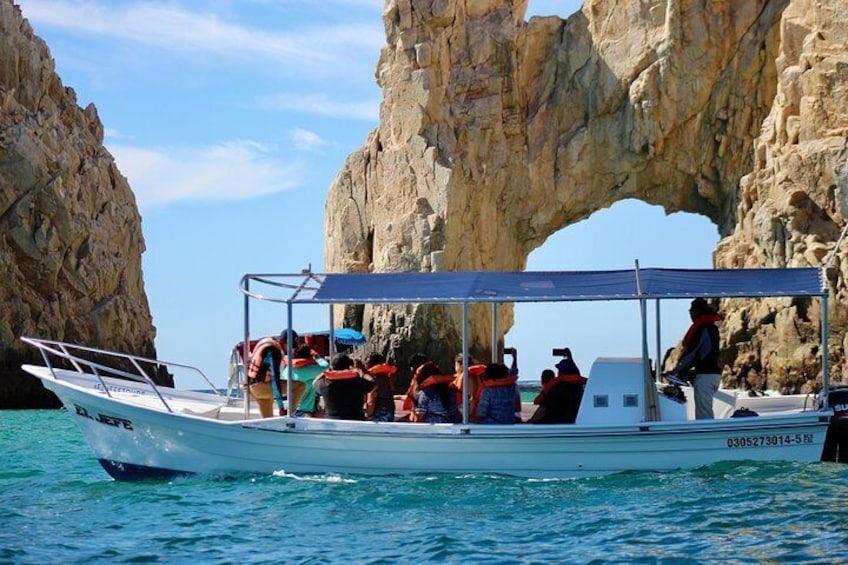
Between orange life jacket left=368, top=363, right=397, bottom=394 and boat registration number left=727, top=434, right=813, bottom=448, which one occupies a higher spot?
orange life jacket left=368, top=363, right=397, bottom=394

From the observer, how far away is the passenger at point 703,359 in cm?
1482

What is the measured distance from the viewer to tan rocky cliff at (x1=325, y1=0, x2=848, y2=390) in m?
40.8

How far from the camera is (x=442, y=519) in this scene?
471 inches

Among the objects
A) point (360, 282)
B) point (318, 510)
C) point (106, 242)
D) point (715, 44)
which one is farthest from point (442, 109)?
Answer: point (318, 510)

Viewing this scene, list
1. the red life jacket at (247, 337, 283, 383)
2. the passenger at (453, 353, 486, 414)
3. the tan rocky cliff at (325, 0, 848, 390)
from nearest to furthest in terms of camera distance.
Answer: the red life jacket at (247, 337, 283, 383), the passenger at (453, 353, 486, 414), the tan rocky cliff at (325, 0, 848, 390)

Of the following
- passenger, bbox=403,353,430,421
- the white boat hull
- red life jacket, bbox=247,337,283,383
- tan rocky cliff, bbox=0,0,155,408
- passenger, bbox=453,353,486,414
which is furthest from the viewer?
tan rocky cliff, bbox=0,0,155,408

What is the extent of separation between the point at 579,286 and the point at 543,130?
3074 cm

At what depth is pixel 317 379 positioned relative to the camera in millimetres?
14609

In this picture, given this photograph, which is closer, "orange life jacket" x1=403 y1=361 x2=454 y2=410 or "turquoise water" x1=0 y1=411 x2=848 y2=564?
"turquoise water" x1=0 y1=411 x2=848 y2=564

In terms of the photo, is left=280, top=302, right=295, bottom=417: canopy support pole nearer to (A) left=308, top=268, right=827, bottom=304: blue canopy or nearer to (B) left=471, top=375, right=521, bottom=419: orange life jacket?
(A) left=308, top=268, right=827, bottom=304: blue canopy

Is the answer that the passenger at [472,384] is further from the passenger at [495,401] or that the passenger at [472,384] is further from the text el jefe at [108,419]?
the text el jefe at [108,419]

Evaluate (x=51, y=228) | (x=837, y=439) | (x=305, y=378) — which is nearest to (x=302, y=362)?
(x=305, y=378)

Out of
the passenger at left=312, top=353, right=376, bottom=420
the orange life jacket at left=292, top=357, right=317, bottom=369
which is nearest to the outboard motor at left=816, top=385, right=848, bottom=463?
the passenger at left=312, top=353, right=376, bottom=420

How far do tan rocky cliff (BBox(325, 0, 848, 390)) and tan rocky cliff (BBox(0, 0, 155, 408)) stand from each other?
960cm
